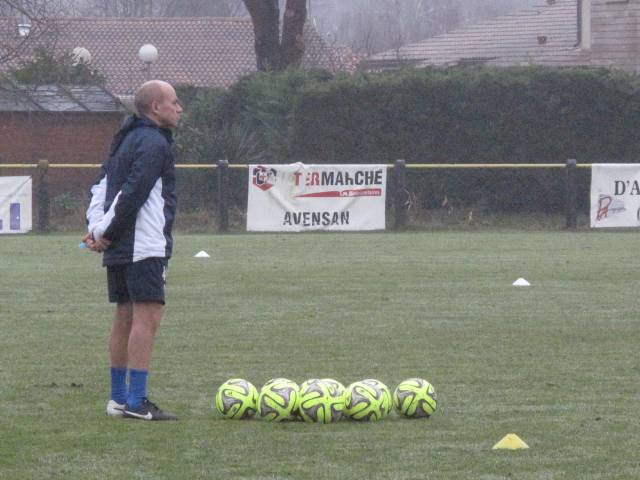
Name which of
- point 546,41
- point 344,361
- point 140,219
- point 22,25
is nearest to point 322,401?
point 140,219

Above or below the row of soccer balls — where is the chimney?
above

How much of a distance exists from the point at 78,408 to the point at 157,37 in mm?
51272

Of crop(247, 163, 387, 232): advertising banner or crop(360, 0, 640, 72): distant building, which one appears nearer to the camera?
crop(247, 163, 387, 232): advertising banner

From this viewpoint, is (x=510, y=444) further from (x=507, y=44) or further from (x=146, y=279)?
(x=507, y=44)

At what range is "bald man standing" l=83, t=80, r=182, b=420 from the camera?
23.8 ft

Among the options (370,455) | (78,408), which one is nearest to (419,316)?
(78,408)

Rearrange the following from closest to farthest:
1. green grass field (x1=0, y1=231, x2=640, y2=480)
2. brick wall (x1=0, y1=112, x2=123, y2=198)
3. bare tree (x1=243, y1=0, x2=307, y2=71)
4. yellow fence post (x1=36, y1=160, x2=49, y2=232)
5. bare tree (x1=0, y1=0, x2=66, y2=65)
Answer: green grass field (x1=0, y1=231, x2=640, y2=480)
bare tree (x1=0, y1=0, x2=66, y2=65)
yellow fence post (x1=36, y1=160, x2=49, y2=232)
brick wall (x1=0, y1=112, x2=123, y2=198)
bare tree (x1=243, y1=0, x2=307, y2=71)

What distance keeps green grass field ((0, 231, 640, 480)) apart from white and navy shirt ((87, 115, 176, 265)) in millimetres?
963

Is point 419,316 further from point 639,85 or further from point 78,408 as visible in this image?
point 639,85

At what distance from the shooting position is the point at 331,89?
2838 cm

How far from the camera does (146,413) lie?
7473 mm

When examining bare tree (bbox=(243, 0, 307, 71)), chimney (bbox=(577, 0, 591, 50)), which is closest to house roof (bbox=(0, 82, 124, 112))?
bare tree (bbox=(243, 0, 307, 71))

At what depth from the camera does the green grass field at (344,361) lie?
6.45 metres

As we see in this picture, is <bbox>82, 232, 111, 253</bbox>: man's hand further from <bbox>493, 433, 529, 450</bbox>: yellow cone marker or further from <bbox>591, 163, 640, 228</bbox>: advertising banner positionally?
<bbox>591, 163, 640, 228</bbox>: advertising banner
